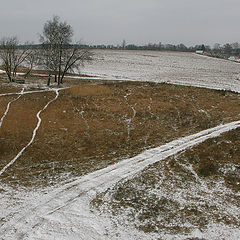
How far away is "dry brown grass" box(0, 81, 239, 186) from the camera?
750 inches

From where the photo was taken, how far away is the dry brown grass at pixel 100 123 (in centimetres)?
1906

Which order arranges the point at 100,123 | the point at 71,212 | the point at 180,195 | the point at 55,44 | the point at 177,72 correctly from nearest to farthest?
the point at 71,212 → the point at 180,195 → the point at 100,123 → the point at 55,44 → the point at 177,72

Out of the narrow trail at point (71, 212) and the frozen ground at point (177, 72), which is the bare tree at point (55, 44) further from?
the narrow trail at point (71, 212)

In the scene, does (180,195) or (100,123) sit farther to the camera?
(100,123)

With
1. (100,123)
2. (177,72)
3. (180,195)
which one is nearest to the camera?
(180,195)

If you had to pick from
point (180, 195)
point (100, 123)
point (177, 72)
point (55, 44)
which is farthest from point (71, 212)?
point (177, 72)

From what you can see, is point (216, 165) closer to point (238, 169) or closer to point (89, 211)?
point (238, 169)

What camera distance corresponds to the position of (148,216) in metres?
12.6

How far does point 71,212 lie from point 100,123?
15.8 m

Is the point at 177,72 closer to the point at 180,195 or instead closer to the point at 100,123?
the point at 100,123

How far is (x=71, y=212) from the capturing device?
42.6ft

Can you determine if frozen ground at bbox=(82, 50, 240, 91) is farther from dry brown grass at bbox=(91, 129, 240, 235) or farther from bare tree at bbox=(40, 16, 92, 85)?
dry brown grass at bbox=(91, 129, 240, 235)

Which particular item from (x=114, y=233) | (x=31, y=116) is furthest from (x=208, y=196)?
(x=31, y=116)

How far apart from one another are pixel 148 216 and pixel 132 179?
3.71m
